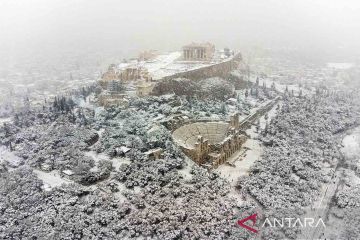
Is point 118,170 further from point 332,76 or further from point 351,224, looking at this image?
point 332,76

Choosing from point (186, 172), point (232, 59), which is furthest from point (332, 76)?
point (186, 172)

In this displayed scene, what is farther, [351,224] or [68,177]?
[68,177]

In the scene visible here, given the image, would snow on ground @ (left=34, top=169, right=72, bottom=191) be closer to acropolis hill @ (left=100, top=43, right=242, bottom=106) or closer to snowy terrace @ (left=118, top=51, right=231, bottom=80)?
acropolis hill @ (left=100, top=43, right=242, bottom=106)

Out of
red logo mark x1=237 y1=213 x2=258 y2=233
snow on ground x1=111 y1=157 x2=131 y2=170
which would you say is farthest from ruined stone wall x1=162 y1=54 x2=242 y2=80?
red logo mark x1=237 y1=213 x2=258 y2=233

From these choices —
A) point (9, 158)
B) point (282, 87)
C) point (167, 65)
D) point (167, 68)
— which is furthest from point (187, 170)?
point (282, 87)

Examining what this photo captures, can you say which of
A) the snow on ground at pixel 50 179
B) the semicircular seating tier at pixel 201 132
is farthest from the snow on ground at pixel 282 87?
the snow on ground at pixel 50 179

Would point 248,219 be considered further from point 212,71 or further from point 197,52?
point 197,52
